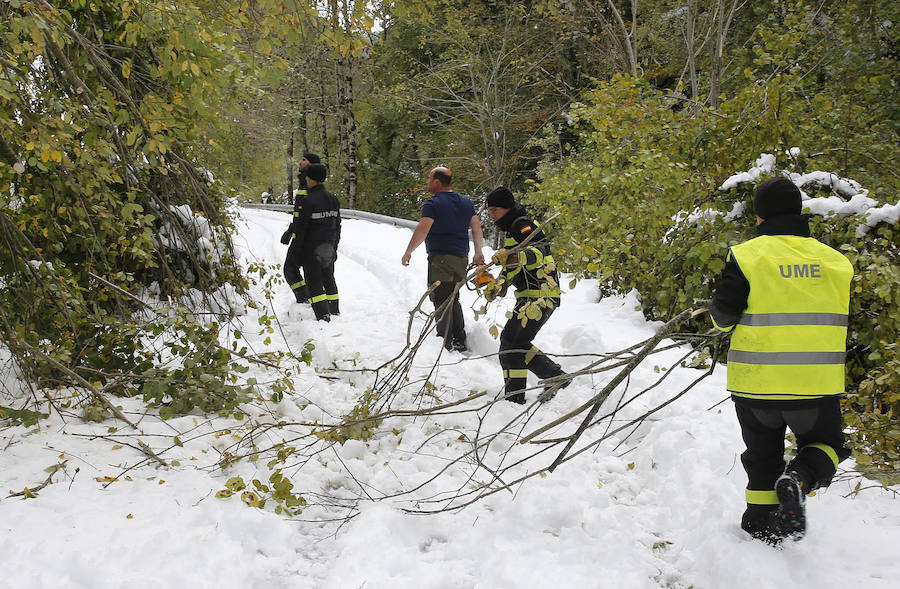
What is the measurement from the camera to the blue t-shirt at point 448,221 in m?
6.10

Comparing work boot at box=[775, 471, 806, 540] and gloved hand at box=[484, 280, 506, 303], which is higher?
gloved hand at box=[484, 280, 506, 303]

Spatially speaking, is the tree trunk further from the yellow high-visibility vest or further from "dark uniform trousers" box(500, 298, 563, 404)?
the yellow high-visibility vest

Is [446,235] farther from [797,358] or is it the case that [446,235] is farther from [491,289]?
[797,358]

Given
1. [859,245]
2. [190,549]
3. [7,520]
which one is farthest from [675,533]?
[7,520]

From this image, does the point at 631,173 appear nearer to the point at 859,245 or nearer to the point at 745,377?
the point at 859,245

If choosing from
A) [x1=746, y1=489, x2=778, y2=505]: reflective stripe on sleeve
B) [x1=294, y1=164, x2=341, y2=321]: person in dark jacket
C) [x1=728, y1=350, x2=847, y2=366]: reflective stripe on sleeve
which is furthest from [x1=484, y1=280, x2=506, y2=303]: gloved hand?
[x1=294, y1=164, x2=341, y2=321]: person in dark jacket

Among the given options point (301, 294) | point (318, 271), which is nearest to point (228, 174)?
point (301, 294)

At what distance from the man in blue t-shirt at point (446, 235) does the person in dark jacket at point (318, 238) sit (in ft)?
5.60

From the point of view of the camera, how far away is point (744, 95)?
21.3 feet

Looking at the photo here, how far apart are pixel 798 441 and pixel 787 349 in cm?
52

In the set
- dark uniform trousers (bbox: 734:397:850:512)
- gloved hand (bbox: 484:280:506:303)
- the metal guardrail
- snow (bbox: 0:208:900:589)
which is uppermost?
gloved hand (bbox: 484:280:506:303)

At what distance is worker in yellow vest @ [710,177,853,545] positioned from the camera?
2693 mm

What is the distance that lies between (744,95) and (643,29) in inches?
390

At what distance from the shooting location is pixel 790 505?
2666mm
